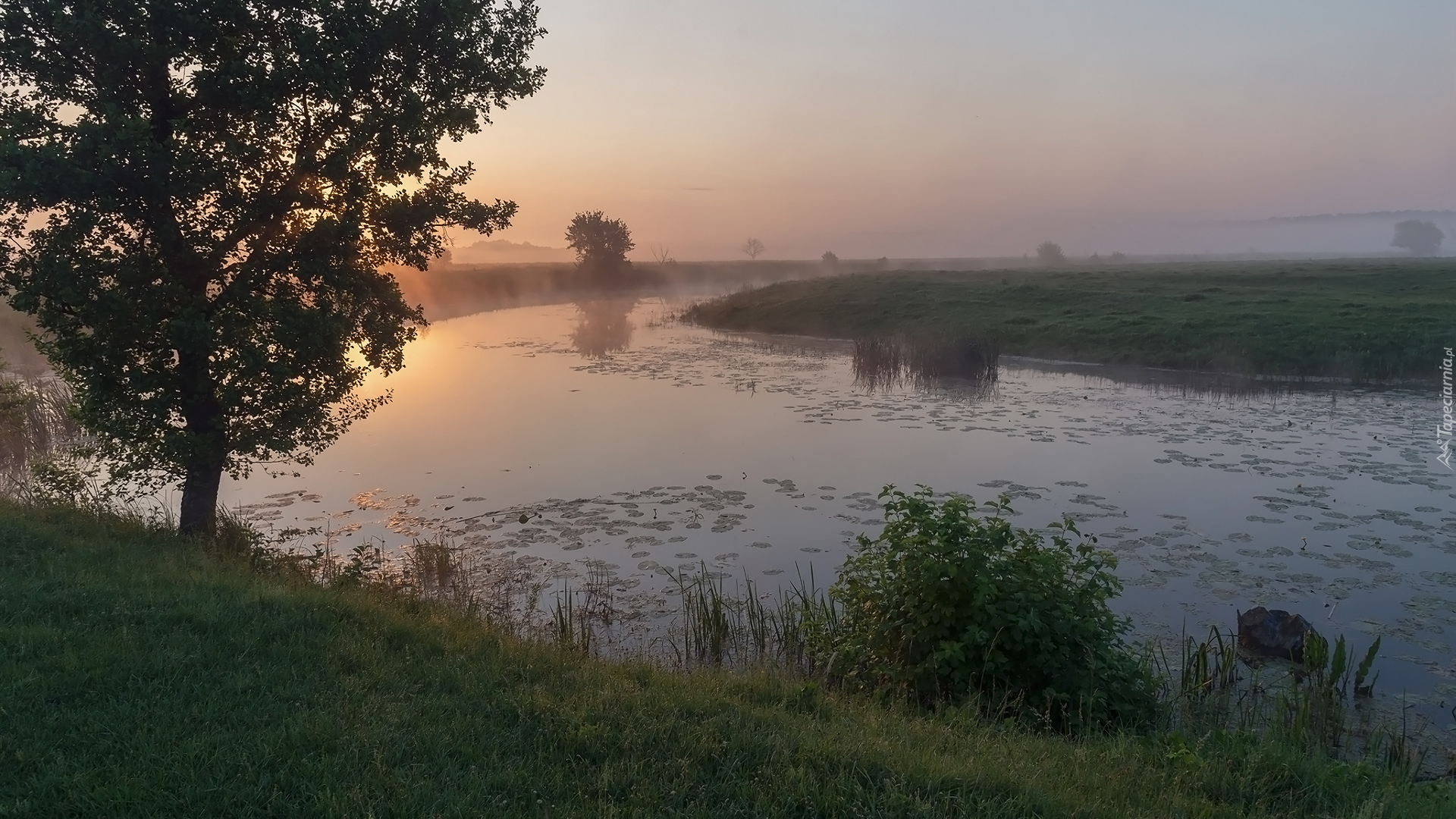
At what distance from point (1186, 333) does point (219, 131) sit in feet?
107

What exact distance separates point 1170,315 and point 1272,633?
30769mm

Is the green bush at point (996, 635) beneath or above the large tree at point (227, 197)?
beneath

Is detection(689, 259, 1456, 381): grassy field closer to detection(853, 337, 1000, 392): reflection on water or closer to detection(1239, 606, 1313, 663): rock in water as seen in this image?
detection(853, 337, 1000, 392): reflection on water

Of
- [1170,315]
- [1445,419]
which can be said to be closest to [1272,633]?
[1445,419]

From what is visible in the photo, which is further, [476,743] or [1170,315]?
[1170,315]

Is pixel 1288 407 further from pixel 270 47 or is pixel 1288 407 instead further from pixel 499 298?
pixel 499 298

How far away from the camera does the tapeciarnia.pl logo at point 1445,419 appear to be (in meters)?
16.7

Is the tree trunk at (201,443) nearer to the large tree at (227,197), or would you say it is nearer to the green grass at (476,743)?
the large tree at (227,197)

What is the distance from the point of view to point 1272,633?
27.9ft

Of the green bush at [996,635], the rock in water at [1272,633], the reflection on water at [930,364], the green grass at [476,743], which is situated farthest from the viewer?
the reflection on water at [930,364]

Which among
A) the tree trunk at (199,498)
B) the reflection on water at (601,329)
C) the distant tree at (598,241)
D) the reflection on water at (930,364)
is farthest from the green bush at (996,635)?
the distant tree at (598,241)

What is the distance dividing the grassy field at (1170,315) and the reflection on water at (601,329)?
20.0ft

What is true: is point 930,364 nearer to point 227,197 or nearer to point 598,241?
point 227,197

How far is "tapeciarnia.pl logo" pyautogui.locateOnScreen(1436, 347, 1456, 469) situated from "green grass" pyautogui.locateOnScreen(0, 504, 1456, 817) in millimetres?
15393
